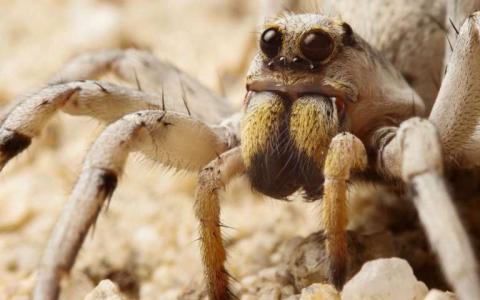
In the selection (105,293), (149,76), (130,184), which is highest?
(149,76)

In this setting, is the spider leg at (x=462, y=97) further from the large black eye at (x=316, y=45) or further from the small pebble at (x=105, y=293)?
the small pebble at (x=105, y=293)

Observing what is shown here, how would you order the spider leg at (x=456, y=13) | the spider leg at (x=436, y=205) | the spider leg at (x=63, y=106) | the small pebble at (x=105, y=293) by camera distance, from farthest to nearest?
the spider leg at (x=456, y=13) → the spider leg at (x=63, y=106) → the small pebble at (x=105, y=293) → the spider leg at (x=436, y=205)

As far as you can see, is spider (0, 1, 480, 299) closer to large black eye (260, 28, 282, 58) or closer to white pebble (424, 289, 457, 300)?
large black eye (260, 28, 282, 58)

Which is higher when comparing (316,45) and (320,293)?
(316,45)

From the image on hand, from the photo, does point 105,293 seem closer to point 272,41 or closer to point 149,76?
point 272,41

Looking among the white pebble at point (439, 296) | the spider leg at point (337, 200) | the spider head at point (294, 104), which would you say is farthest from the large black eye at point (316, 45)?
the white pebble at point (439, 296)

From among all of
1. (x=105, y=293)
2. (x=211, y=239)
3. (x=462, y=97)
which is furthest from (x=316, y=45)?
(x=105, y=293)

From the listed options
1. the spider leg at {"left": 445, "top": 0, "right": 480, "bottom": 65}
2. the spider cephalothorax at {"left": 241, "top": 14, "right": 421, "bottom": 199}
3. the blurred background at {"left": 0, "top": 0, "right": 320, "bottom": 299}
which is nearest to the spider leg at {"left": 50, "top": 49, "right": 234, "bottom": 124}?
the blurred background at {"left": 0, "top": 0, "right": 320, "bottom": 299}
